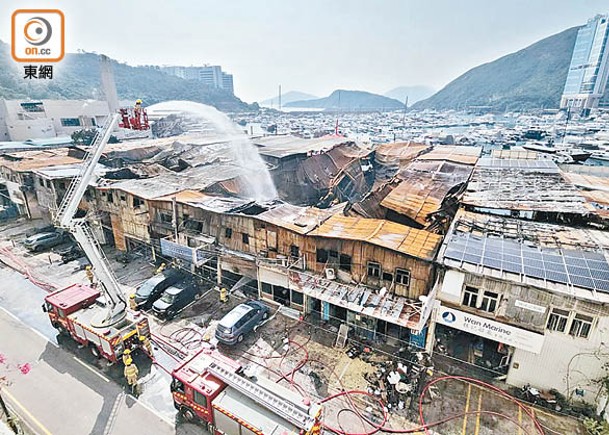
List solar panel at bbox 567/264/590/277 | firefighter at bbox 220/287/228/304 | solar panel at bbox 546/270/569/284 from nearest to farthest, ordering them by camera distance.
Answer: solar panel at bbox 546/270/569/284 < solar panel at bbox 567/264/590/277 < firefighter at bbox 220/287/228/304

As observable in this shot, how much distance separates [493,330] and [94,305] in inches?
907

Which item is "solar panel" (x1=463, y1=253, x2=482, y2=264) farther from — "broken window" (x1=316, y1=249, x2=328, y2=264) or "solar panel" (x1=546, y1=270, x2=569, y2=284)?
"broken window" (x1=316, y1=249, x2=328, y2=264)

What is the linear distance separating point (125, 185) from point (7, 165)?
72.5 feet

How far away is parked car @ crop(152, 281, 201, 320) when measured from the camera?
22220 millimetres

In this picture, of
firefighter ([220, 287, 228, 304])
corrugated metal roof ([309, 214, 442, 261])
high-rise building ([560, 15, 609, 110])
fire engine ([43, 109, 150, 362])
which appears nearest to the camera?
fire engine ([43, 109, 150, 362])

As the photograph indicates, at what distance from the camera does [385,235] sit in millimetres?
20250

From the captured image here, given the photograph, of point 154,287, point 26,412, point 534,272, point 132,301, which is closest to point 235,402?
point 26,412

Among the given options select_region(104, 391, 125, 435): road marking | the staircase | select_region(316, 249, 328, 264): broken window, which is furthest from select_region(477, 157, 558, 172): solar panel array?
select_region(104, 391, 125, 435): road marking

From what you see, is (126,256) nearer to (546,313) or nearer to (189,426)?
(189,426)

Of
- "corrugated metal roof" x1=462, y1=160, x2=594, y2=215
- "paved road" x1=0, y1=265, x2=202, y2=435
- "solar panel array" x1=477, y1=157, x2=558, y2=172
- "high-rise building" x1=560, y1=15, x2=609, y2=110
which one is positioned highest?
"high-rise building" x1=560, y1=15, x2=609, y2=110

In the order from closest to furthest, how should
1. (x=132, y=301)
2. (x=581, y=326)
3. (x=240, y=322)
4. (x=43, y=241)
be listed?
(x=581, y=326) < (x=240, y=322) < (x=132, y=301) < (x=43, y=241)

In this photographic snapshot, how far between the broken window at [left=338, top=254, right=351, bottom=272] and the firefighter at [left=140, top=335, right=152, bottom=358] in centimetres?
1265

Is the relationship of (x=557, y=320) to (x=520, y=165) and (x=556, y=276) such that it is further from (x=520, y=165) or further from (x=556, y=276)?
(x=520, y=165)

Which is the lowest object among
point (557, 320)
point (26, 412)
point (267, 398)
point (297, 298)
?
point (26, 412)
